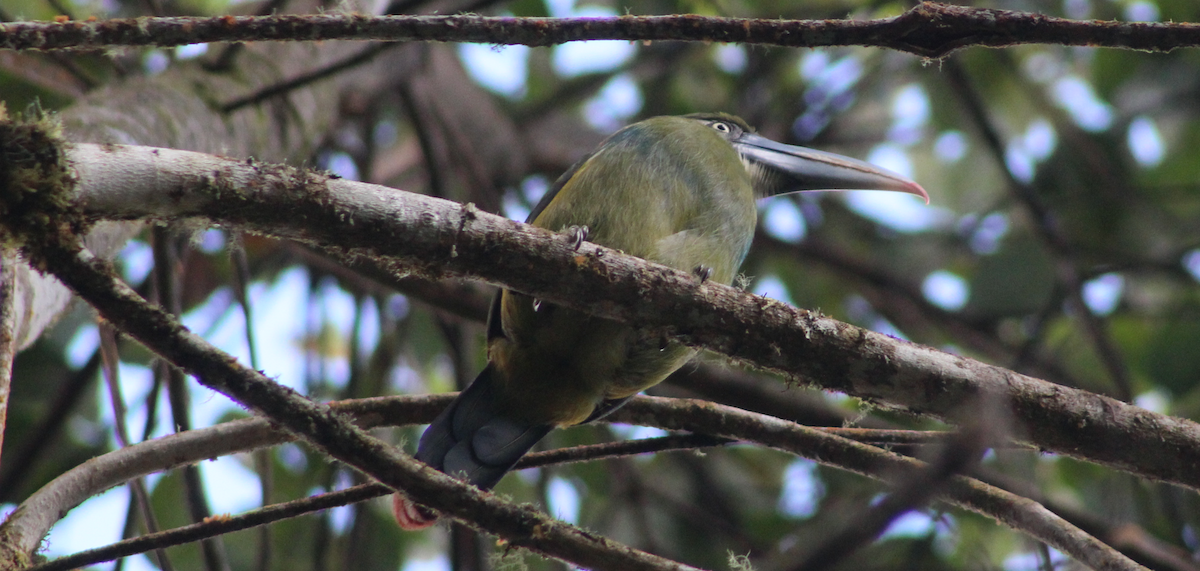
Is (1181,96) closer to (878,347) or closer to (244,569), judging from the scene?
(878,347)

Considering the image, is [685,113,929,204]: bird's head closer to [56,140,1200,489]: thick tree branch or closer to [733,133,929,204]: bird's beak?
[733,133,929,204]: bird's beak

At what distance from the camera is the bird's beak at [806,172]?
3.19 m

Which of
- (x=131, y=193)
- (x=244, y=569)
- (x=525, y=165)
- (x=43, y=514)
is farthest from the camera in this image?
(x=525, y=165)

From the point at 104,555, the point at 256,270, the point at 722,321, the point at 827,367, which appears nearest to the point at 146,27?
the point at 104,555

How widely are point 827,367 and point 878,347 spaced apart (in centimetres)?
11

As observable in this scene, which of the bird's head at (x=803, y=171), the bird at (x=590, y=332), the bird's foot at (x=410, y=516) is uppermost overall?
the bird's head at (x=803, y=171)

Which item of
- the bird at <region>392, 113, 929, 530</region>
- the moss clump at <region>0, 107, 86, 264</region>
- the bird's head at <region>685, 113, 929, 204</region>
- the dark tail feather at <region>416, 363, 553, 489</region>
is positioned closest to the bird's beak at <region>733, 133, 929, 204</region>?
the bird's head at <region>685, 113, 929, 204</region>

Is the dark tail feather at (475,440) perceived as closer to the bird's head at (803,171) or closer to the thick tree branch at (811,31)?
the thick tree branch at (811,31)

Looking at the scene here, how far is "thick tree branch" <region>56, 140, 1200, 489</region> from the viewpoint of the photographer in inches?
61.2

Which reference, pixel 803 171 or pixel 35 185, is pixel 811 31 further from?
pixel 803 171

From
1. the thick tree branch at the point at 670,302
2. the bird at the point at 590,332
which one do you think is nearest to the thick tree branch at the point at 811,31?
the thick tree branch at the point at 670,302

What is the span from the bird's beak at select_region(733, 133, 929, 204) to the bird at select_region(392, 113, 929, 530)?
1.62 ft

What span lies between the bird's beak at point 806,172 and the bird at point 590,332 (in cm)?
49

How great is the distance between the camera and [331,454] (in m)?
1.50
